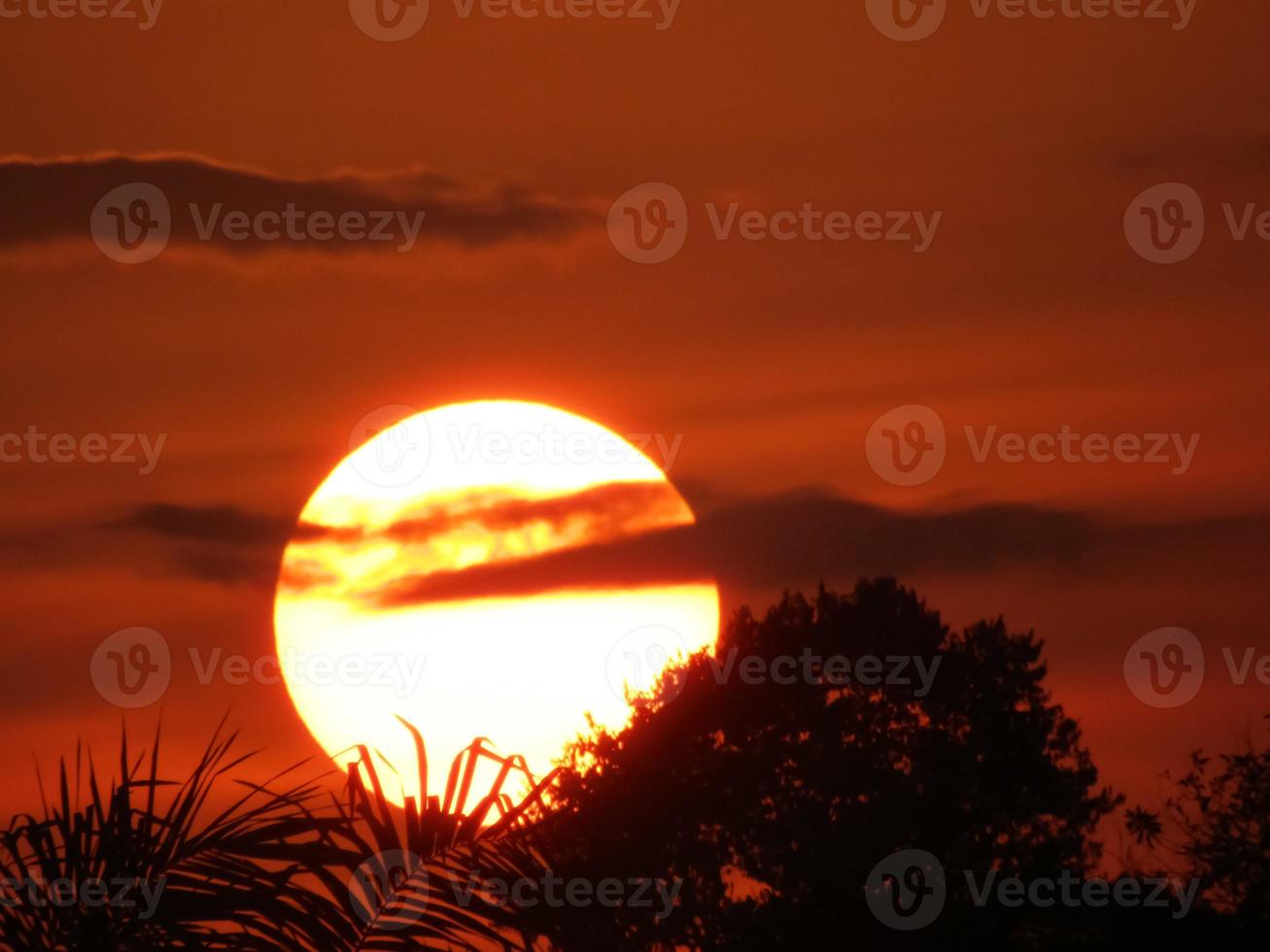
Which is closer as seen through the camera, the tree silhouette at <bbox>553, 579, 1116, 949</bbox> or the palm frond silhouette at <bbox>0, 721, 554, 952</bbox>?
the palm frond silhouette at <bbox>0, 721, 554, 952</bbox>

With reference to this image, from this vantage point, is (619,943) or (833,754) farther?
(833,754)

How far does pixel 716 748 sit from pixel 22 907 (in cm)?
3195

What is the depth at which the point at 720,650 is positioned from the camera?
125ft

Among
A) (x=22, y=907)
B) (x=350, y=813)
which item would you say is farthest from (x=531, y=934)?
(x=22, y=907)

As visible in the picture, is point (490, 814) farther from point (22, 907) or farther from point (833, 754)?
point (833, 754)

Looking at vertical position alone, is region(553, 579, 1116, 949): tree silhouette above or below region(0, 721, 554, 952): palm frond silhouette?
above

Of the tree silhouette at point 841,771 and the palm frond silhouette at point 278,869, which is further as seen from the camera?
the tree silhouette at point 841,771

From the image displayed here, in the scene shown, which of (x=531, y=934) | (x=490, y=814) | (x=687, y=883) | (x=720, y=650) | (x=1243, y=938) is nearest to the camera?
(x=531, y=934)

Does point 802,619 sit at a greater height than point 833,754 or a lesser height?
greater

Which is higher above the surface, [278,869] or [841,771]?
[841,771]

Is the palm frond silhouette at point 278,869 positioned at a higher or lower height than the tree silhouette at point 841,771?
lower

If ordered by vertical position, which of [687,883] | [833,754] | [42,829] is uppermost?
[833,754]

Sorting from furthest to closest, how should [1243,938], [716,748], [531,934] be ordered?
[716,748]
[1243,938]
[531,934]

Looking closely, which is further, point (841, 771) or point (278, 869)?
point (841, 771)
